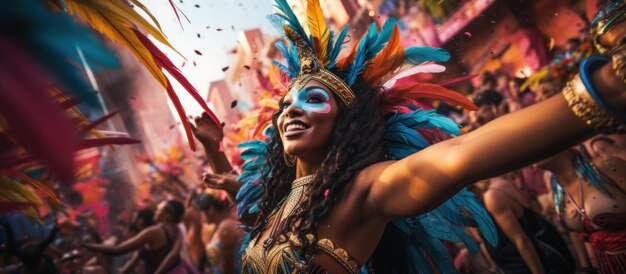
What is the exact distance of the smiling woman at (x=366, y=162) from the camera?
1301 mm

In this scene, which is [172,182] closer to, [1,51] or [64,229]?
[64,229]

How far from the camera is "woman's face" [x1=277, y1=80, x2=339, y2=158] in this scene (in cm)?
210

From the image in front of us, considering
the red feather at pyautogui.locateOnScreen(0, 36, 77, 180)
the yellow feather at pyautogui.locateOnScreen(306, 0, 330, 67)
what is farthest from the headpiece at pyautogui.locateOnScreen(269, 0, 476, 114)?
the red feather at pyautogui.locateOnScreen(0, 36, 77, 180)

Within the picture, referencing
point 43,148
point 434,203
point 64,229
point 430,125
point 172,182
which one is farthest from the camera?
point 172,182

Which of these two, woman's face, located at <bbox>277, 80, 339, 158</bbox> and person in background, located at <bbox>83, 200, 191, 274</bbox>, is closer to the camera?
woman's face, located at <bbox>277, 80, 339, 158</bbox>

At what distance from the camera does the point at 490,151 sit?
1216mm

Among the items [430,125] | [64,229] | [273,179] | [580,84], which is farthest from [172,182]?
[580,84]

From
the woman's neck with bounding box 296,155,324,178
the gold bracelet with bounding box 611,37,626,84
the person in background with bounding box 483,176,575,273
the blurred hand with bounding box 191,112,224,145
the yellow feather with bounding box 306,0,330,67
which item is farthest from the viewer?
the person in background with bounding box 483,176,575,273

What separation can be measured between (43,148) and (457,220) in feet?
6.43

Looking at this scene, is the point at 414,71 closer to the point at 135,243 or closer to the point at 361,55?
the point at 361,55

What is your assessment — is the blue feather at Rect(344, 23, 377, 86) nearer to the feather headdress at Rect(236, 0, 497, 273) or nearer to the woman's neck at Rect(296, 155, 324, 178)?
the feather headdress at Rect(236, 0, 497, 273)

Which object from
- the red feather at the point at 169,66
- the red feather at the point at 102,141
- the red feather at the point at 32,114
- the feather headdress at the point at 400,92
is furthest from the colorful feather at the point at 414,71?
the red feather at the point at 32,114

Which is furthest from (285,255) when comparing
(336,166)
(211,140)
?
(211,140)

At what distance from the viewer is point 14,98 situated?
1.03 meters
